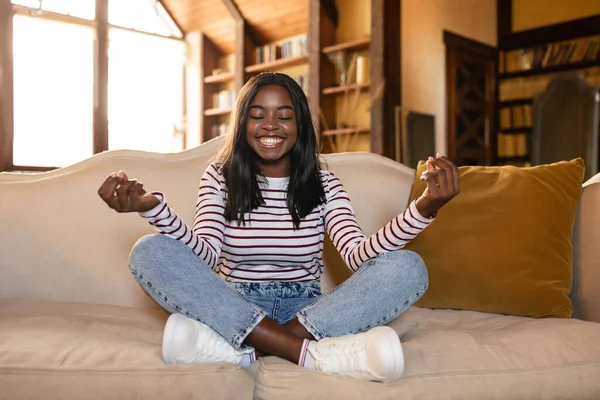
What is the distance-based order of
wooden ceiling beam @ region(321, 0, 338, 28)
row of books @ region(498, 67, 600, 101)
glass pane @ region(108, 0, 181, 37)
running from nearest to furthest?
wooden ceiling beam @ region(321, 0, 338, 28)
row of books @ region(498, 67, 600, 101)
glass pane @ region(108, 0, 181, 37)

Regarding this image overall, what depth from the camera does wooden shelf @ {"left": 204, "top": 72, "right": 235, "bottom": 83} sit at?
612cm

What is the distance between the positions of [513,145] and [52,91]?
4.62 metres

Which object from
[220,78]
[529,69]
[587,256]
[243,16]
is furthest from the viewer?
[220,78]

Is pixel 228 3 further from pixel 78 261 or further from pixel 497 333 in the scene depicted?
pixel 497 333

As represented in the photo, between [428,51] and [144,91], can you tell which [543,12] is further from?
[144,91]

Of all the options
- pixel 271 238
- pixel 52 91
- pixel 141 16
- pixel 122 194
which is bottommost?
pixel 271 238

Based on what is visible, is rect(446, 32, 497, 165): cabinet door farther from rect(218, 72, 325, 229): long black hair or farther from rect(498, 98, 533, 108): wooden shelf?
rect(218, 72, 325, 229): long black hair

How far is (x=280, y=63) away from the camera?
219 inches

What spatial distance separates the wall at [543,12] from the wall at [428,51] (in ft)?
2.07

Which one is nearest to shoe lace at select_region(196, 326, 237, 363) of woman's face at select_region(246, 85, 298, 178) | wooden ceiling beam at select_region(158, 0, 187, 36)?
woman's face at select_region(246, 85, 298, 178)

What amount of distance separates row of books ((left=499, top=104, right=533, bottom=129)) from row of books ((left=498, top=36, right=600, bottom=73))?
1.25 ft

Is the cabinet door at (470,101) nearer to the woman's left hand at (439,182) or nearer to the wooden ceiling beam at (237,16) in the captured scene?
the wooden ceiling beam at (237,16)

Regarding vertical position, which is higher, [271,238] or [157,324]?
[271,238]

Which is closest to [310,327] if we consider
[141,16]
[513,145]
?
[513,145]
